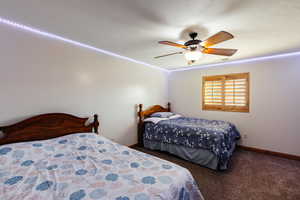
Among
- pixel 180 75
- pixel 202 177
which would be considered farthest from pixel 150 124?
pixel 180 75

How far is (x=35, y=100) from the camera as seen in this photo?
6.65 feet

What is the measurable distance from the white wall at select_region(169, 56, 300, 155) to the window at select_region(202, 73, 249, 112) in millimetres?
125

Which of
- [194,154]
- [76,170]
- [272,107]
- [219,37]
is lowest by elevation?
[194,154]

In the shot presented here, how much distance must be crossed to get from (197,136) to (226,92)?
1.79 m

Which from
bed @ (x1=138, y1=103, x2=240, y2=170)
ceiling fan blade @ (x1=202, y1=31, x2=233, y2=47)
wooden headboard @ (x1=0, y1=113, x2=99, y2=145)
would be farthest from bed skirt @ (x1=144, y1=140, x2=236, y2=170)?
ceiling fan blade @ (x1=202, y1=31, x2=233, y2=47)

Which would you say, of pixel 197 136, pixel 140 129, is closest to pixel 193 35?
pixel 197 136

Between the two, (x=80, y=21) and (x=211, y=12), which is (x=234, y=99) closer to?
(x=211, y=12)

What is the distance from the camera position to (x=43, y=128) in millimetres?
2008

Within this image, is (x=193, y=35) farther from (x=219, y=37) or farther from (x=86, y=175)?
(x=86, y=175)

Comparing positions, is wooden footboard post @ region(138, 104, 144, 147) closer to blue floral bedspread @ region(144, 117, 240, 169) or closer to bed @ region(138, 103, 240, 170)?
bed @ region(138, 103, 240, 170)

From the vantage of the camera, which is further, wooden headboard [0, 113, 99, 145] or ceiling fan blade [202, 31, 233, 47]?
wooden headboard [0, 113, 99, 145]

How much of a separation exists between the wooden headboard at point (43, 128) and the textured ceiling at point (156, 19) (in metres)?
1.32

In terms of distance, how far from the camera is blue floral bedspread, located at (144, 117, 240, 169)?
246 cm

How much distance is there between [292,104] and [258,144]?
45.3 inches
